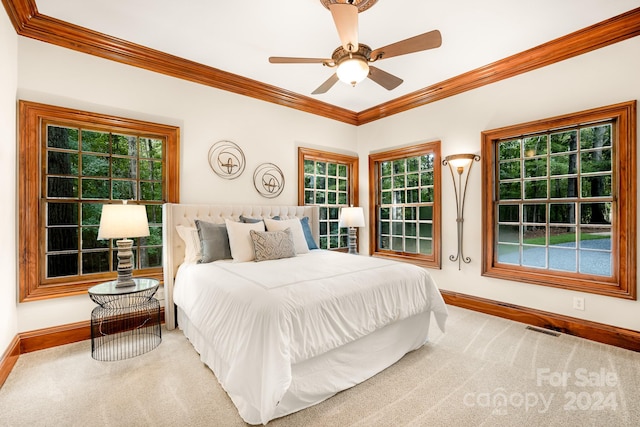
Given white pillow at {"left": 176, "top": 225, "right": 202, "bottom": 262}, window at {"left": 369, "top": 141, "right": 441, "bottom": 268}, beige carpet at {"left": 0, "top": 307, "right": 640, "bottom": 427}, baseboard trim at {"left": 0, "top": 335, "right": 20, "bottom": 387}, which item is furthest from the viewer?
window at {"left": 369, "top": 141, "right": 441, "bottom": 268}

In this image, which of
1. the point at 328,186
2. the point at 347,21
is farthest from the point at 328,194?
the point at 347,21

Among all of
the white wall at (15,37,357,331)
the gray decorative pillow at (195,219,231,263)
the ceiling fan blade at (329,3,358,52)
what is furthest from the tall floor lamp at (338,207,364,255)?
the ceiling fan blade at (329,3,358,52)

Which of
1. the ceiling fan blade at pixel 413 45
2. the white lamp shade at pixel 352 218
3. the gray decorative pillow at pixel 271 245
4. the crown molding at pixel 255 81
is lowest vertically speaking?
the gray decorative pillow at pixel 271 245

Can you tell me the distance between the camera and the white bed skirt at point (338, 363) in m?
1.82

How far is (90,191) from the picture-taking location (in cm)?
300

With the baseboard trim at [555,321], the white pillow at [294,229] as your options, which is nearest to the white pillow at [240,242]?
the white pillow at [294,229]

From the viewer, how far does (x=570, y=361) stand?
8.03 feet

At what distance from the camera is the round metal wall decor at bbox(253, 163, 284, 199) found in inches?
162

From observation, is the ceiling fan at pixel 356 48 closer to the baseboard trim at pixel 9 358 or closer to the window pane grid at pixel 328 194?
the window pane grid at pixel 328 194

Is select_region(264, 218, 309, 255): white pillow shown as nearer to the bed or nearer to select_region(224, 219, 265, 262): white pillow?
select_region(224, 219, 265, 262): white pillow

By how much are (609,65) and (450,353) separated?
10.1 ft

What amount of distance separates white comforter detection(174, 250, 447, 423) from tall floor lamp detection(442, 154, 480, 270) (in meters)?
1.42

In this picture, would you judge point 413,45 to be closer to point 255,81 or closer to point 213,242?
point 255,81

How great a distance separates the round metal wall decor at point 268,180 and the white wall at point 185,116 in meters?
0.07
